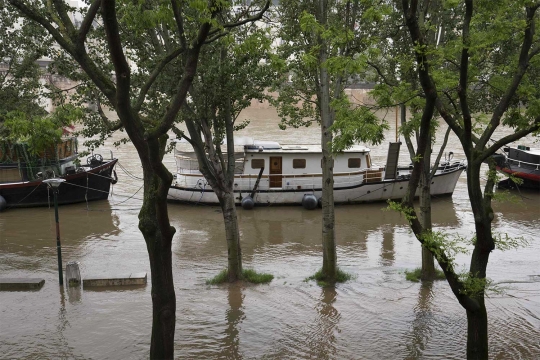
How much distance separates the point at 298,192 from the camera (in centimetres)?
2756

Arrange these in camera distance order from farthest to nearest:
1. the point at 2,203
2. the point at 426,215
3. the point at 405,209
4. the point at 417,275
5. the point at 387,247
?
the point at 2,203 < the point at 387,247 < the point at 417,275 < the point at 426,215 < the point at 405,209

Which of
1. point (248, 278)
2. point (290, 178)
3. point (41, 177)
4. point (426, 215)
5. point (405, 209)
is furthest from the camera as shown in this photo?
point (290, 178)

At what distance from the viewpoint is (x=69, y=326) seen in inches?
445

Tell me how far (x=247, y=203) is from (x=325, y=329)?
629 inches

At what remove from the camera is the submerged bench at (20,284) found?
13.6 m

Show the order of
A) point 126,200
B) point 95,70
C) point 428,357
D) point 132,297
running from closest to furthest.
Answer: point 95,70, point 428,357, point 132,297, point 126,200

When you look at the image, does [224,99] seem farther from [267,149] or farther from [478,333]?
[267,149]

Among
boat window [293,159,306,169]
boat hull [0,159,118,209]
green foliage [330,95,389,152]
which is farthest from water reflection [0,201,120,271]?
green foliage [330,95,389,152]

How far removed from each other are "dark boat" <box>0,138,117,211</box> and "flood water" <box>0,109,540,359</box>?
13.3 feet

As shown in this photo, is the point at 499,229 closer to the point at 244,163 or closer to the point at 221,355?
the point at 244,163

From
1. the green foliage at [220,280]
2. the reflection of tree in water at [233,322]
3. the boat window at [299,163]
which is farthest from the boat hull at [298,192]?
the reflection of tree in water at [233,322]

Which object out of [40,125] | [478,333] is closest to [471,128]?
[478,333]

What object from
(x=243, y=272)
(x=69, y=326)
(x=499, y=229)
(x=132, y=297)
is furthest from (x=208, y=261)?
(x=499, y=229)

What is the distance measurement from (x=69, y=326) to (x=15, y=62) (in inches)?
432
